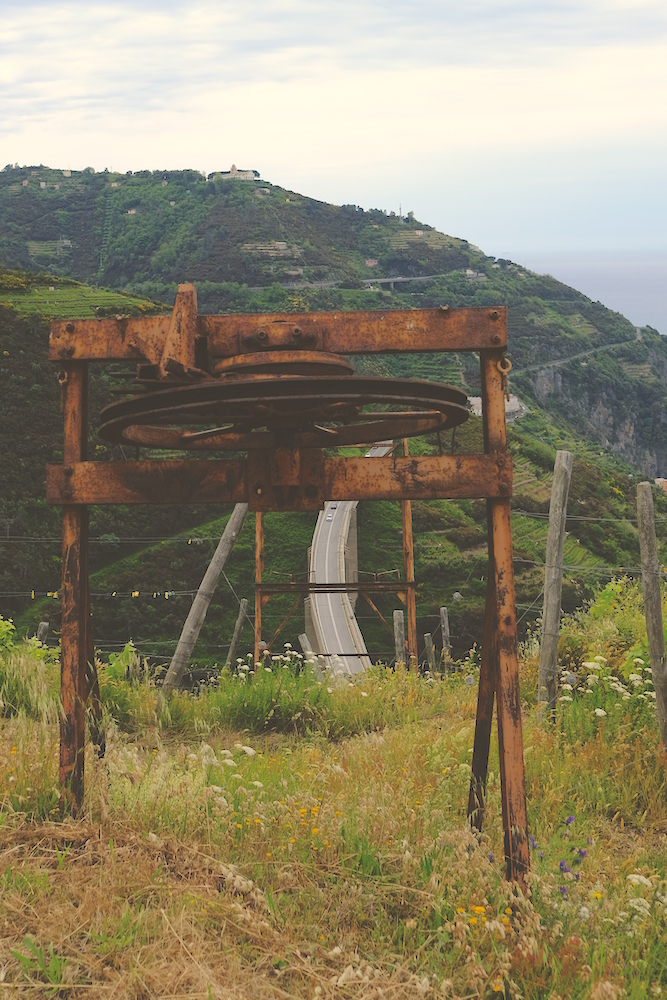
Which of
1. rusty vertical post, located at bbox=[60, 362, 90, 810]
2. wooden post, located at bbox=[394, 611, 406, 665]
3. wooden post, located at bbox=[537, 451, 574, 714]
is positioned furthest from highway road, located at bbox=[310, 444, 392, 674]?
rusty vertical post, located at bbox=[60, 362, 90, 810]

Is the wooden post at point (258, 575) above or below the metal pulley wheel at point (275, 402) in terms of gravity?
below

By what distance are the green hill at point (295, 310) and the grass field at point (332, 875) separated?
169 cm

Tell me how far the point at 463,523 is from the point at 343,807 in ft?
135

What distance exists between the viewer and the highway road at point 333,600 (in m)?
28.0

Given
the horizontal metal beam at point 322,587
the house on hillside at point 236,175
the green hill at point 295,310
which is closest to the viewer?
the horizontal metal beam at point 322,587

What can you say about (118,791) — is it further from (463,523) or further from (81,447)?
(463,523)

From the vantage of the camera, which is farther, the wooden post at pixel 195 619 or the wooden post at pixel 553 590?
the wooden post at pixel 195 619

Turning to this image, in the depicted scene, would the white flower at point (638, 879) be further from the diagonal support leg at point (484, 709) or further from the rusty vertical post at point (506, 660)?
the diagonal support leg at point (484, 709)

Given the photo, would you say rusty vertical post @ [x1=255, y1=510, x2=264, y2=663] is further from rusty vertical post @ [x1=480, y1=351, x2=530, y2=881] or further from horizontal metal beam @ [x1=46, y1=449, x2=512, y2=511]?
rusty vertical post @ [x1=480, y1=351, x2=530, y2=881]

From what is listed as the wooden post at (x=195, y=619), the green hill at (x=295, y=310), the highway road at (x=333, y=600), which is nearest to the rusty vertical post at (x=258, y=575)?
the wooden post at (x=195, y=619)

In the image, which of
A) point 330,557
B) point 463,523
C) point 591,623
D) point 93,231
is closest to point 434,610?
point 330,557

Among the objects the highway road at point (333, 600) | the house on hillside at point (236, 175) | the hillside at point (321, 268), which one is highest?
the house on hillside at point (236, 175)

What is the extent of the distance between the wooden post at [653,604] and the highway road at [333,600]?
18463 millimetres

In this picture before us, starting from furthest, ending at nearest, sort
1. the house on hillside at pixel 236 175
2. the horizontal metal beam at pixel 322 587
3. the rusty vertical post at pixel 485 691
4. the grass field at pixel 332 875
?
the house on hillside at pixel 236 175
the horizontal metal beam at pixel 322 587
the rusty vertical post at pixel 485 691
the grass field at pixel 332 875
